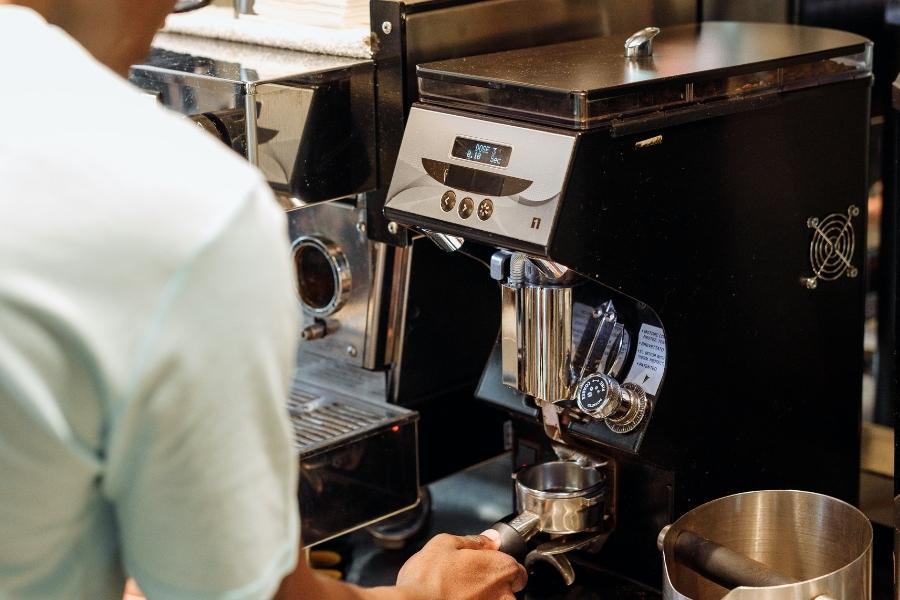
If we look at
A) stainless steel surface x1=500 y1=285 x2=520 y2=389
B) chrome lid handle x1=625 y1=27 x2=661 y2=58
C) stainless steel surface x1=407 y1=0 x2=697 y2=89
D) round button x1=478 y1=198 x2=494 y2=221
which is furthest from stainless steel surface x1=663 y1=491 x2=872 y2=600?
stainless steel surface x1=407 y1=0 x2=697 y2=89

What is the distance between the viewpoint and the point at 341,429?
1400 mm

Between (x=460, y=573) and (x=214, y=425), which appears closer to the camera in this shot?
(x=214, y=425)

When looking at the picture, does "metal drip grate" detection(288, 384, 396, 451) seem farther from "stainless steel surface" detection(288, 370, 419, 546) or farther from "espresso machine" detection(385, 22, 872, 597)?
"espresso machine" detection(385, 22, 872, 597)

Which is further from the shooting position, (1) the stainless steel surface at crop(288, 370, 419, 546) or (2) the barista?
(1) the stainless steel surface at crop(288, 370, 419, 546)

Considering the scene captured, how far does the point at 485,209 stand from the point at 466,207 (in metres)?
0.03

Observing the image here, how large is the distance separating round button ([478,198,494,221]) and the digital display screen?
0.03m

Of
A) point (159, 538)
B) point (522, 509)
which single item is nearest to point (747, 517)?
point (522, 509)

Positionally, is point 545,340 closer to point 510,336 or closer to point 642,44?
point 510,336

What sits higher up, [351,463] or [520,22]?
[520,22]

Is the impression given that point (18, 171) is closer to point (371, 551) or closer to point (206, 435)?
point (206, 435)

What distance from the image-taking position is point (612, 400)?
1.16 meters

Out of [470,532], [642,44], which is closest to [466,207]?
[642,44]

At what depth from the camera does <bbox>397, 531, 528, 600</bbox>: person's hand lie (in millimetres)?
1032

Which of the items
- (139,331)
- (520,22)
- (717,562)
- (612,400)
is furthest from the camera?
(520,22)
